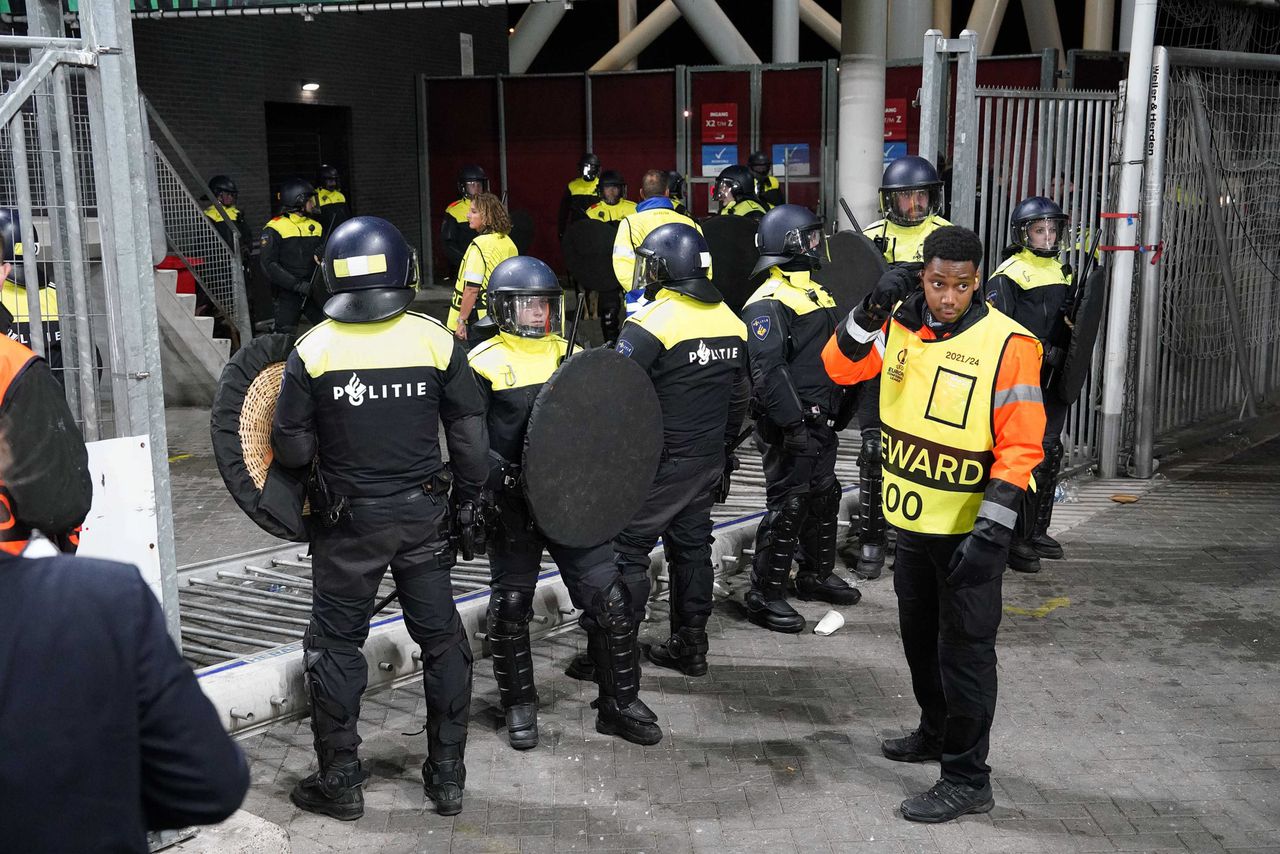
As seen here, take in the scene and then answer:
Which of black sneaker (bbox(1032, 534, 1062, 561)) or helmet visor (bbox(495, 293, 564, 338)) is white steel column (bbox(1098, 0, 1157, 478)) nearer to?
black sneaker (bbox(1032, 534, 1062, 561))

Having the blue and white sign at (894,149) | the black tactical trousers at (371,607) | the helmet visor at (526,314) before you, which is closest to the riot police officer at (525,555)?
the helmet visor at (526,314)

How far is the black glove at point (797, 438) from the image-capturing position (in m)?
6.11

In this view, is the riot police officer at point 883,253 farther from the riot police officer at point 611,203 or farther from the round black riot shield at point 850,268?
the riot police officer at point 611,203

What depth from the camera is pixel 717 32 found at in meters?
20.3

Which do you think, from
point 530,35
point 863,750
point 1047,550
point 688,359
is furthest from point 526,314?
point 530,35

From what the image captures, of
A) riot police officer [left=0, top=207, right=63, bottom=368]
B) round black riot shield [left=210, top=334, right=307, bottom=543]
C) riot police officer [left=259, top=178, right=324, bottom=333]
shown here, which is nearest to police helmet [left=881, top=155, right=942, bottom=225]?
round black riot shield [left=210, top=334, right=307, bottom=543]

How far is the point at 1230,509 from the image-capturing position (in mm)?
8500

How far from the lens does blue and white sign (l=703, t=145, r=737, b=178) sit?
18.8m

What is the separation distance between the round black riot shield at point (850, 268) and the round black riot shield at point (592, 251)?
5581 mm

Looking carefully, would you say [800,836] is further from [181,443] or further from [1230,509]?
[181,443]

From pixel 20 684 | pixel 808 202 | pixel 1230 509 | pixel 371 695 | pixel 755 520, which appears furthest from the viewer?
pixel 808 202

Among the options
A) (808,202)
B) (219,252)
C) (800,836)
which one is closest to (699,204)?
(808,202)

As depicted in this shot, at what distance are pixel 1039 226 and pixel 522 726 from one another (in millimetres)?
3982

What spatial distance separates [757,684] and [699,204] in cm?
1416
